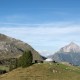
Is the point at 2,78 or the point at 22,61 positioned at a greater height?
the point at 22,61

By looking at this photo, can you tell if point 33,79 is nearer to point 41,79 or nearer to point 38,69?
point 41,79

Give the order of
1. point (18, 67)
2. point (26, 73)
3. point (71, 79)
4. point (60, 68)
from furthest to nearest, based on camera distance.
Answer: point (18, 67), point (60, 68), point (26, 73), point (71, 79)

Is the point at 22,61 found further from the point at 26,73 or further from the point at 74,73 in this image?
the point at 74,73

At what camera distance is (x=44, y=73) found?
134125 mm

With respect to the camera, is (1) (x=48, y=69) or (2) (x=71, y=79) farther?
(1) (x=48, y=69)

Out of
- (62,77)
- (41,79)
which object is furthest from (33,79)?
(62,77)

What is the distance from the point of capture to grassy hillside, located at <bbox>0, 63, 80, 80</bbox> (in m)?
127

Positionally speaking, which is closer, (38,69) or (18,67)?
(38,69)

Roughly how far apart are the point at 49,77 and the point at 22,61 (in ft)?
88.4

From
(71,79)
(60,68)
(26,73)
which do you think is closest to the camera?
(71,79)

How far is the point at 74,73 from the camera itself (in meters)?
135

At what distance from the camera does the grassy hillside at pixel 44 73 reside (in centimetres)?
12715

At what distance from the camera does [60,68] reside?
144m

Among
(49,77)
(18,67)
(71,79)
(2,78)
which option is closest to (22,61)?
(18,67)
